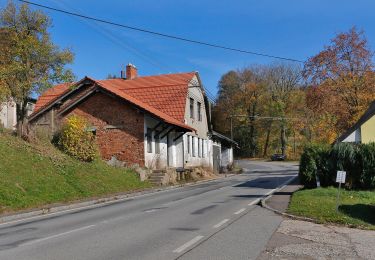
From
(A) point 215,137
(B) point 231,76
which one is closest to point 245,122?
(B) point 231,76

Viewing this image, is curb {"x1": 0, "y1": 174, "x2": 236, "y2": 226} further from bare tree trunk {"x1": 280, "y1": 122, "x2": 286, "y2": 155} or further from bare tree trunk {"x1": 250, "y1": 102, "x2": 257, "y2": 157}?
bare tree trunk {"x1": 250, "y1": 102, "x2": 257, "y2": 157}

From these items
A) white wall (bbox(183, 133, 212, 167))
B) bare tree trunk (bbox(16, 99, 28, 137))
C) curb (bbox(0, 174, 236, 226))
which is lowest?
curb (bbox(0, 174, 236, 226))

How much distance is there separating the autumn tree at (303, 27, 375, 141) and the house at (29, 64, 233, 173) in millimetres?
11526

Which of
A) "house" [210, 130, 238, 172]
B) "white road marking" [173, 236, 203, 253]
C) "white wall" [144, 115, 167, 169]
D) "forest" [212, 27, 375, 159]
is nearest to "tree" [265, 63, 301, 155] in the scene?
"forest" [212, 27, 375, 159]

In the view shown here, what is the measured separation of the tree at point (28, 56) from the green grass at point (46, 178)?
2682 mm

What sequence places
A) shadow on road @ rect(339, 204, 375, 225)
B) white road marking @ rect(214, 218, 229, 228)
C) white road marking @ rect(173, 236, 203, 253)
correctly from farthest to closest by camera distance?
shadow on road @ rect(339, 204, 375, 225) < white road marking @ rect(214, 218, 229, 228) < white road marking @ rect(173, 236, 203, 253)

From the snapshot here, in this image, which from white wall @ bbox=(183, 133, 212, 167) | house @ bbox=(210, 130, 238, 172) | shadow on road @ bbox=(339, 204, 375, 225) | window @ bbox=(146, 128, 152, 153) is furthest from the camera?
house @ bbox=(210, 130, 238, 172)

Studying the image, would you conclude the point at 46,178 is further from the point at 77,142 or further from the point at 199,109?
the point at 199,109

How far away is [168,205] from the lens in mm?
17750

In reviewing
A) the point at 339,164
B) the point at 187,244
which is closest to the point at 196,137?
the point at 339,164

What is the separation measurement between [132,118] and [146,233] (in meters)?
21.2

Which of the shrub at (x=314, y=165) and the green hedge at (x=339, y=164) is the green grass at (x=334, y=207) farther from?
the shrub at (x=314, y=165)

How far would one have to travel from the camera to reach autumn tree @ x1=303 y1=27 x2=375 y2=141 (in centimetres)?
4178

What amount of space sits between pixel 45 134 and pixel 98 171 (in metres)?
4.55
